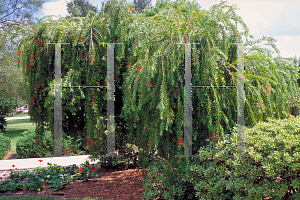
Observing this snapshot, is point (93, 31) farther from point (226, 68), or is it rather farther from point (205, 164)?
point (205, 164)

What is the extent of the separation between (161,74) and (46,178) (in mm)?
3137

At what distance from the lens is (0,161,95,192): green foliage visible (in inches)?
160

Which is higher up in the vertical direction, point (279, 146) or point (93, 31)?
point (93, 31)

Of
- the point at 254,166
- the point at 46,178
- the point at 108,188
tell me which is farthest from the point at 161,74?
the point at 46,178

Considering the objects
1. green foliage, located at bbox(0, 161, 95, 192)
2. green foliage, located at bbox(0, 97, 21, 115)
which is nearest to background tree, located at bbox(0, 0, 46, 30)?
green foliage, located at bbox(0, 97, 21, 115)

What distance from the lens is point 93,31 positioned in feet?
12.1

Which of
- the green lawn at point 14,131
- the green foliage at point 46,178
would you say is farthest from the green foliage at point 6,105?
the green foliage at point 46,178

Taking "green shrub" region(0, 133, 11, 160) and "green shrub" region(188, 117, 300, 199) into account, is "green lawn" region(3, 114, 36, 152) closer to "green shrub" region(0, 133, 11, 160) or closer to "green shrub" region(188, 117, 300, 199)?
"green shrub" region(0, 133, 11, 160)

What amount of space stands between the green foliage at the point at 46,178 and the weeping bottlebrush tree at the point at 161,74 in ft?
2.26

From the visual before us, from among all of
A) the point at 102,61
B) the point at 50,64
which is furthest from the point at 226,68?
the point at 50,64

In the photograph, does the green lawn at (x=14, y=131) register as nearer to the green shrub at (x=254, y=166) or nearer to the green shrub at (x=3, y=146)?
the green shrub at (x=3, y=146)

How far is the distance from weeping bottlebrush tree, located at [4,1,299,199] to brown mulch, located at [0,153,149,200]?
58 centimetres

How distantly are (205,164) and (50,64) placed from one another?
2815 millimetres

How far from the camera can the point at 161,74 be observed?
2.60 metres
